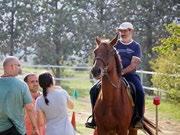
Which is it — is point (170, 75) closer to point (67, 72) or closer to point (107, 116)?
point (107, 116)

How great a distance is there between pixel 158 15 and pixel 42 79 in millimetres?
25419

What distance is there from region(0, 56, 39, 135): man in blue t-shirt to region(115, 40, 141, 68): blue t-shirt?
338 centimetres

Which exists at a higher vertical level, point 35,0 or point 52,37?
point 35,0

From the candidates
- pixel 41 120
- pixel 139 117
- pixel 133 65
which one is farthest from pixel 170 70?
pixel 41 120

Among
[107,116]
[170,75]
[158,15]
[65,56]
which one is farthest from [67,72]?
[107,116]

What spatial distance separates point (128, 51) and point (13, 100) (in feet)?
11.7

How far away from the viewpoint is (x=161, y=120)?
14828 millimetres

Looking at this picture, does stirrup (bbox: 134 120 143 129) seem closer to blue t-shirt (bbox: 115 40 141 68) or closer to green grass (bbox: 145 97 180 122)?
blue t-shirt (bbox: 115 40 141 68)

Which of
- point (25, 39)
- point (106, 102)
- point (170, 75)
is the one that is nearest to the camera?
point (106, 102)

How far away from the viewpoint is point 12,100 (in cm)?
570

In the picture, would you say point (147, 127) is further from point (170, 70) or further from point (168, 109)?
point (170, 70)

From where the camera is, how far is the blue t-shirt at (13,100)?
568 cm

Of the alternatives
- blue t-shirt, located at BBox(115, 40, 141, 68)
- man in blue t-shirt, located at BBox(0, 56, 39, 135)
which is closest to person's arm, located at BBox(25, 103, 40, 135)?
man in blue t-shirt, located at BBox(0, 56, 39, 135)

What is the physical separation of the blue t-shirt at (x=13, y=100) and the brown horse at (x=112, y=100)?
2.43 meters
